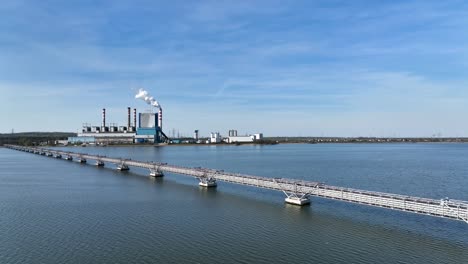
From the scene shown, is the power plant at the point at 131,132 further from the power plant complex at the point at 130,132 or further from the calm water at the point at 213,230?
the calm water at the point at 213,230

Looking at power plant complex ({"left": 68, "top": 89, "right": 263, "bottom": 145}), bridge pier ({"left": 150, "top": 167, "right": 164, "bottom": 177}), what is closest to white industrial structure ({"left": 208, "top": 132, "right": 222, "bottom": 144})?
power plant complex ({"left": 68, "top": 89, "right": 263, "bottom": 145})

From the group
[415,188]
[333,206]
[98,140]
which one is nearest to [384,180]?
[415,188]

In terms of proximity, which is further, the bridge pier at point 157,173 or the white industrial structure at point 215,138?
the white industrial structure at point 215,138

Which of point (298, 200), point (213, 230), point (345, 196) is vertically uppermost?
point (345, 196)

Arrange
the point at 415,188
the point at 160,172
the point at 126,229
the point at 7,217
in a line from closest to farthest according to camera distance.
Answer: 1. the point at 126,229
2. the point at 7,217
3. the point at 415,188
4. the point at 160,172

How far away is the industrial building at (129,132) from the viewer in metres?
160

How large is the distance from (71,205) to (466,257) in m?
26.8

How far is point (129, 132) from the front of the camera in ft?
540

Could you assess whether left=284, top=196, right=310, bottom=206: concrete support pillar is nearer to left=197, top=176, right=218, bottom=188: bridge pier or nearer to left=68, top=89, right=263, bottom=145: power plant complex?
left=197, top=176, right=218, bottom=188: bridge pier

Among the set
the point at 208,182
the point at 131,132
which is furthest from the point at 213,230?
the point at 131,132

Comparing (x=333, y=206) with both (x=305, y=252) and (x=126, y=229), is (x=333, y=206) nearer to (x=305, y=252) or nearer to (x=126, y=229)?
(x=305, y=252)

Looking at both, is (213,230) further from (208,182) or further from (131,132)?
(131,132)

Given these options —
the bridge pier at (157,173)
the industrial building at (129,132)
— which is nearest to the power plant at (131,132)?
the industrial building at (129,132)

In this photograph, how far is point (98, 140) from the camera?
165250mm
